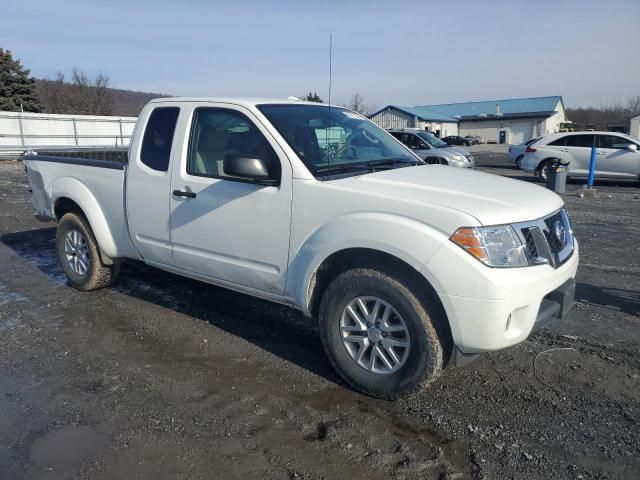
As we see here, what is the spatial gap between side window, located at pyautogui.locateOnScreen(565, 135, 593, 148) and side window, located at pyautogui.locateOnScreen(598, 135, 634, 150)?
1.09ft

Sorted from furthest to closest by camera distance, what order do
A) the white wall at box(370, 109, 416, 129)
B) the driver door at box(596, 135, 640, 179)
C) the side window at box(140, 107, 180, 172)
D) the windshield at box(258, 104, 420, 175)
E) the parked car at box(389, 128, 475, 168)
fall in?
the white wall at box(370, 109, 416, 129) < the parked car at box(389, 128, 475, 168) < the driver door at box(596, 135, 640, 179) < the side window at box(140, 107, 180, 172) < the windshield at box(258, 104, 420, 175)

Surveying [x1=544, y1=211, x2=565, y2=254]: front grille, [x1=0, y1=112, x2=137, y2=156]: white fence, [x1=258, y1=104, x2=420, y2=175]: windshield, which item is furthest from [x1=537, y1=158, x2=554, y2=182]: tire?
[x1=0, y1=112, x2=137, y2=156]: white fence

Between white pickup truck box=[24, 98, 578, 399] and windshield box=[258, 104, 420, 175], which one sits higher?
windshield box=[258, 104, 420, 175]

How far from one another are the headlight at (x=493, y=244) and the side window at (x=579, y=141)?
14.9 meters

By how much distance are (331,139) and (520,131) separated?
236 ft

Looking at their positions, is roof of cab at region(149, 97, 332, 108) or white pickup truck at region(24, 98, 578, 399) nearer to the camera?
white pickup truck at region(24, 98, 578, 399)

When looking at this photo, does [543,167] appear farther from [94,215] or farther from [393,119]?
[393,119]

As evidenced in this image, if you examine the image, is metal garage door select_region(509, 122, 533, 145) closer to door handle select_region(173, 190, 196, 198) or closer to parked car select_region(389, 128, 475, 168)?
parked car select_region(389, 128, 475, 168)

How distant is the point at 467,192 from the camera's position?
3520 millimetres

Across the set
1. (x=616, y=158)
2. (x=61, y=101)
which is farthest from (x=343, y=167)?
(x=61, y=101)

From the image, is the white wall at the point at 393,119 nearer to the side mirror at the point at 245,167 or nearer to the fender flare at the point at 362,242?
the side mirror at the point at 245,167

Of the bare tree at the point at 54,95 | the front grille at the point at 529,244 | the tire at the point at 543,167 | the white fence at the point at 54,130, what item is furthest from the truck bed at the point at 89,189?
the bare tree at the point at 54,95

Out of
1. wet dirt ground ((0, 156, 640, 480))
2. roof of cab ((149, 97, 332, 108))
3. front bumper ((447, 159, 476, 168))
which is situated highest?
roof of cab ((149, 97, 332, 108))

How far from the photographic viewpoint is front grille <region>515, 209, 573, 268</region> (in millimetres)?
3289
